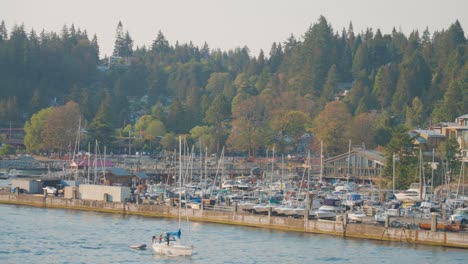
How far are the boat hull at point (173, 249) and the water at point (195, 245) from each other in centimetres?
37

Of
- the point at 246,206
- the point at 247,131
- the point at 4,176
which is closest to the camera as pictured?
the point at 246,206

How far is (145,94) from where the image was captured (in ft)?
595

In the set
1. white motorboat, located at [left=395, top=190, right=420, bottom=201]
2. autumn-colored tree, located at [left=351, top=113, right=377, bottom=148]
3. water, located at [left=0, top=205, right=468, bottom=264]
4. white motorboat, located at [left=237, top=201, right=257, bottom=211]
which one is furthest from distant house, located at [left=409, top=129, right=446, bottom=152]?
water, located at [left=0, top=205, right=468, bottom=264]

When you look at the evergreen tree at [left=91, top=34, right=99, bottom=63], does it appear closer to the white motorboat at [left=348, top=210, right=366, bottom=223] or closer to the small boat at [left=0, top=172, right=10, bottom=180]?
the small boat at [left=0, top=172, right=10, bottom=180]

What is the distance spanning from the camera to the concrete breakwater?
168 feet

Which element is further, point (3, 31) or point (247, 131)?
point (3, 31)

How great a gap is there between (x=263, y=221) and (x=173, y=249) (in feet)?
34.8

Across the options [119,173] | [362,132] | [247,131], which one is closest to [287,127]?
[247,131]

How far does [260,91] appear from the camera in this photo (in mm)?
163250

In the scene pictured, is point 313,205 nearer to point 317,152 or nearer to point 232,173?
point 232,173

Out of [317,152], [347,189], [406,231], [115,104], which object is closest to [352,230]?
[406,231]

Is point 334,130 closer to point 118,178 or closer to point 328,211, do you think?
point 118,178

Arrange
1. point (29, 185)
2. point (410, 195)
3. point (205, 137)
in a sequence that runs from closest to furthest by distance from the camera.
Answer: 1. point (410, 195)
2. point (29, 185)
3. point (205, 137)

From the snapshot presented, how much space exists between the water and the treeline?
5123 cm
